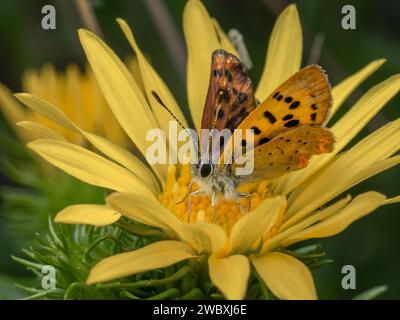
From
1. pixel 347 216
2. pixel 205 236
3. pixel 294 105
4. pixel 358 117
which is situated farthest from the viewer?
pixel 358 117

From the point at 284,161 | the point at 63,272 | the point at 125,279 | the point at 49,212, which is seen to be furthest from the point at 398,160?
the point at 49,212

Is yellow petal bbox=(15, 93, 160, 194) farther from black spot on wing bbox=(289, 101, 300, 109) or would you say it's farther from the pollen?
black spot on wing bbox=(289, 101, 300, 109)

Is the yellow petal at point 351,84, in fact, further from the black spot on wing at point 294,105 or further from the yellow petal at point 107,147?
the yellow petal at point 107,147

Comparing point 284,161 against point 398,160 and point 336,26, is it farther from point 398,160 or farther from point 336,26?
point 336,26

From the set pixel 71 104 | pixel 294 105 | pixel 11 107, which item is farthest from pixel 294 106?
pixel 11 107

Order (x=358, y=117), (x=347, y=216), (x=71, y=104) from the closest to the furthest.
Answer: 1. (x=347, y=216)
2. (x=358, y=117)
3. (x=71, y=104)

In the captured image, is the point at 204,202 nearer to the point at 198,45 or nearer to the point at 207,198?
the point at 207,198
